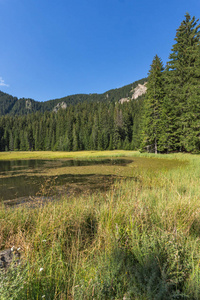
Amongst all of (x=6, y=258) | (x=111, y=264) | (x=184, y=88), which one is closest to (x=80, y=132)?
(x=184, y=88)

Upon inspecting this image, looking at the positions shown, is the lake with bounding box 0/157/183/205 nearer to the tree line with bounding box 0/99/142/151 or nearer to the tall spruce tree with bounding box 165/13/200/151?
the tall spruce tree with bounding box 165/13/200/151

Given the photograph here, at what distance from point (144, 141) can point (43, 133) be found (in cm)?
6671

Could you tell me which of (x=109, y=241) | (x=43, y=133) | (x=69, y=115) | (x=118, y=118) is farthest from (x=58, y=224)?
(x=43, y=133)

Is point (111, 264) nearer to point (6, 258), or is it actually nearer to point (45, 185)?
point (6, 258)

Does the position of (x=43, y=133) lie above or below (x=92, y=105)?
below

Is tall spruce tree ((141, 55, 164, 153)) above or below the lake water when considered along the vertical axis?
above

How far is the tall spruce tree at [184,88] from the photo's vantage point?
1909cm

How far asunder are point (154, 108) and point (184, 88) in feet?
19.8

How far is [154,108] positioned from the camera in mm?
26438

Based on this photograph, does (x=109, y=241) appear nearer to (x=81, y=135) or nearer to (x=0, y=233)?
(x=0, y=233)

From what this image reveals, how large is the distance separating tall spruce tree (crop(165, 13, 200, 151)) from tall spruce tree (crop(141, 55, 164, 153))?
4.88 ft

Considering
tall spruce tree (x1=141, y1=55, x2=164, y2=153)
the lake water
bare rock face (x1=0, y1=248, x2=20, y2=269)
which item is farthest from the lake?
tall spruce tree (x1=141, y1=55, x2=164, y2=153)

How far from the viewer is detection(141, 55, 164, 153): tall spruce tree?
25906 millimetres

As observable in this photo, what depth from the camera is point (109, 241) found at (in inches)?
84.4
